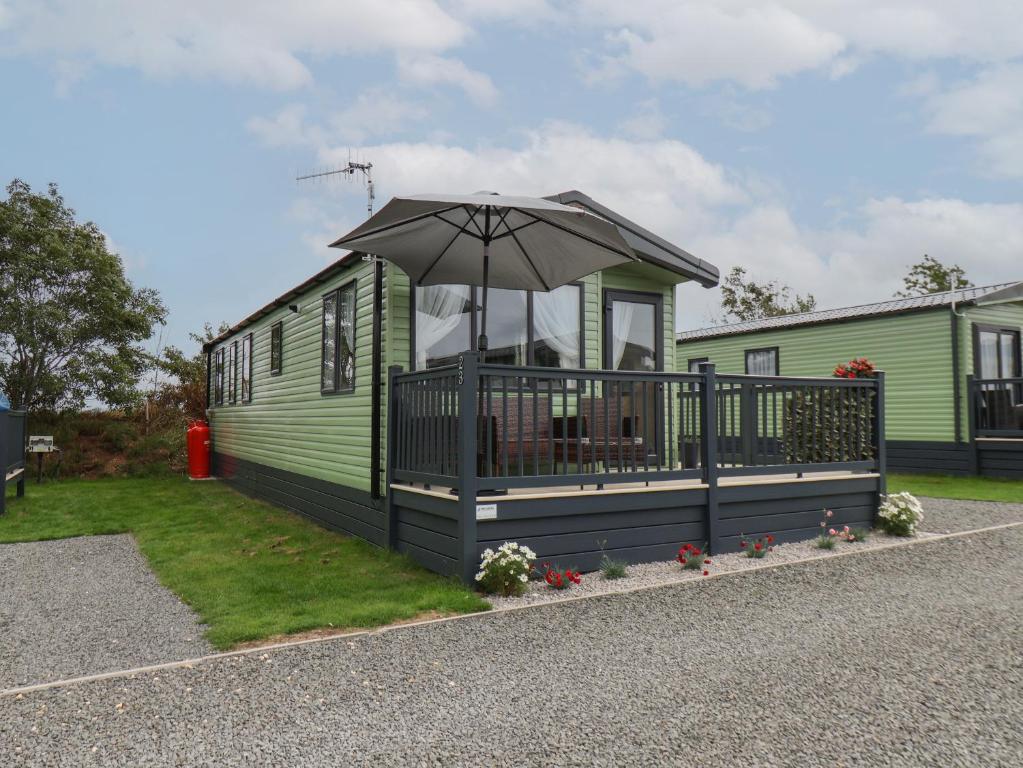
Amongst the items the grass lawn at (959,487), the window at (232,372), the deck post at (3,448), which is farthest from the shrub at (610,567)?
the window at (232,372)

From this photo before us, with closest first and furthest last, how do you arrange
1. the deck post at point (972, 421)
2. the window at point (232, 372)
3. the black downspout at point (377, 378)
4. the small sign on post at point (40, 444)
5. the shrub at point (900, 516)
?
the black downspout at point (377, 378)
the shrub at point (900, 516)
the deck post at point (972, 421)
the small sign on post at point (40, 444)
the window at point (232, 372)

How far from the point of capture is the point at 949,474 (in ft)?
40.4

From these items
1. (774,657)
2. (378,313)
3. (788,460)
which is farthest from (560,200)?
(774,657)

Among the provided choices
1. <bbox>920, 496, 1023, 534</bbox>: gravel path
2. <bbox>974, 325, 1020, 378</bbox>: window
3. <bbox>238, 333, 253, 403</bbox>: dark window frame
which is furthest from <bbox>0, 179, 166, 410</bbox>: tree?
<bbox>974, 325, 1020, 378</bbox>: window

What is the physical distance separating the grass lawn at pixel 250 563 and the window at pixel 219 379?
137 inches

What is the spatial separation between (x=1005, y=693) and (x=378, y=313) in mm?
5176

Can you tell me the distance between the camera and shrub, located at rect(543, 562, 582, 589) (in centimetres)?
493

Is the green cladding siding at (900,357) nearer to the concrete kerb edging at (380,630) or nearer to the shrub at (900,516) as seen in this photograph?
the shrub at (900,516)

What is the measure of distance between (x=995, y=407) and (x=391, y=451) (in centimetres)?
1055

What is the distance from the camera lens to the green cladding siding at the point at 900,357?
12.4 m

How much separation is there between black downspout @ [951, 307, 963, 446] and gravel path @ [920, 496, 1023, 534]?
331 centimetres

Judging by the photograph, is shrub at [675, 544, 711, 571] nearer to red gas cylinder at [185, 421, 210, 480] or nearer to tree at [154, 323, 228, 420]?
red gas cylinder at [185, 421, 210, 480]

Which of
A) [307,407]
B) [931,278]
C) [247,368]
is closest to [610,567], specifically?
[307,407]

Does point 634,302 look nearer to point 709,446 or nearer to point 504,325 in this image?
point 504,325
